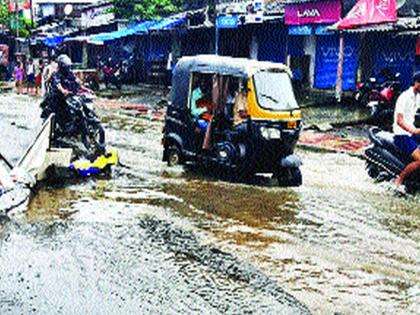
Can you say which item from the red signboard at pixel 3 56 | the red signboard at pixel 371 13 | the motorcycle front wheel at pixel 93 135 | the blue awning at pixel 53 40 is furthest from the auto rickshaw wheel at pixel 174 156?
the red signboard at pixel 3 56

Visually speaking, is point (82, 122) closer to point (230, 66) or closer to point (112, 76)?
point (230, 66)

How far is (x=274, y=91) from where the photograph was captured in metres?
9.43

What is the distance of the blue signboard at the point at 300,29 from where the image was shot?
832 inches

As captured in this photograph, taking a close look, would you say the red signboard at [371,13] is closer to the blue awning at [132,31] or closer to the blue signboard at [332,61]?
the blue signboard at [332,61]

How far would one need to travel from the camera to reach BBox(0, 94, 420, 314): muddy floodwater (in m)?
4.89

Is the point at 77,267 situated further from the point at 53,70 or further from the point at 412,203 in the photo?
the point at 53,70

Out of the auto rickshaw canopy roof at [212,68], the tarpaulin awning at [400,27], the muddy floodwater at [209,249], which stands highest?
the tarpaulin awning at [400,27]

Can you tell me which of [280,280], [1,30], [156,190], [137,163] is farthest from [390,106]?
[1,30]

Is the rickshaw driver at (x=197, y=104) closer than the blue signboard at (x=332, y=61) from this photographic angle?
Yes

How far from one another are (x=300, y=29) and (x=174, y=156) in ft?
40.2

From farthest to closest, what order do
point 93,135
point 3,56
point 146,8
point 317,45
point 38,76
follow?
point 3,56
point 38,76
point 146,8
point 317,45
point 93,135

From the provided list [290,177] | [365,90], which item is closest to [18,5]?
[365,90]

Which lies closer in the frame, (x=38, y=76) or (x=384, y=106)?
(x=384, y=106)

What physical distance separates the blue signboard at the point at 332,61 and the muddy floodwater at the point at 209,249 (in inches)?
461
